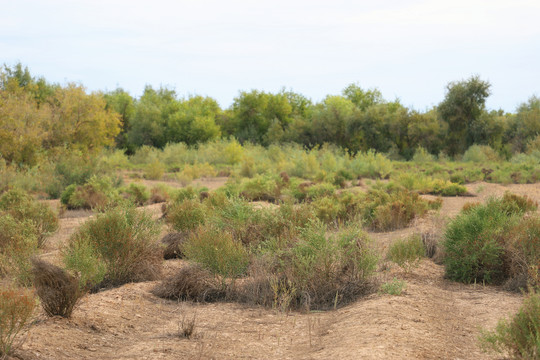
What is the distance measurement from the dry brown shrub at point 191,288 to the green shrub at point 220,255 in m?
0.16

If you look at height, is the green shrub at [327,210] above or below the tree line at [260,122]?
below

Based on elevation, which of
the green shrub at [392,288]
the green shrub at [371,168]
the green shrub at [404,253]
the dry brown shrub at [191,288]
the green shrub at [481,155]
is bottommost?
the dry brown shrub at [191,288]

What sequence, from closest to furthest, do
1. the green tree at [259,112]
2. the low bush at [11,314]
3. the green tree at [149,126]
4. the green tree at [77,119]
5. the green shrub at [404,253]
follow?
the low bush at [11,314] → the green shrub at [404,253] → the green tree at [77,119] → the green tree at [149,126] → the green tree at [259,112]

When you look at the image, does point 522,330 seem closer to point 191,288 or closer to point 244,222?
point 191,288

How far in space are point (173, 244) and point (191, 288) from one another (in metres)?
2.67

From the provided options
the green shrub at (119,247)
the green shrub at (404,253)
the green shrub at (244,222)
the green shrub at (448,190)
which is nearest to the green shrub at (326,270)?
the green shrub at (404,253)

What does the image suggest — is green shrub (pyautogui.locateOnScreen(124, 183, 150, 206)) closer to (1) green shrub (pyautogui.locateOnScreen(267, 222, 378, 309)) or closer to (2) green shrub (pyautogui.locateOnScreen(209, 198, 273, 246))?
(2) green shrub (pyautogui.locateOnScreen(209, 198, 273, 246))

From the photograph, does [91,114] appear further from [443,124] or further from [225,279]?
[225,279]

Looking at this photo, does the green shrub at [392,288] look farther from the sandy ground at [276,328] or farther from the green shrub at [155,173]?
the green shrub at [155,173]

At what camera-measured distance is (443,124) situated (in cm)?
3681

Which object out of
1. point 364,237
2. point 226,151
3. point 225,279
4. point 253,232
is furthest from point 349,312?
point 226,151

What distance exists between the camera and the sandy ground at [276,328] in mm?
5176

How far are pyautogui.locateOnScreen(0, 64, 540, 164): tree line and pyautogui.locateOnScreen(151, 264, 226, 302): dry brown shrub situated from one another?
16969mm

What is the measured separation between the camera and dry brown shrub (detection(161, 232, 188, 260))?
1005cm
